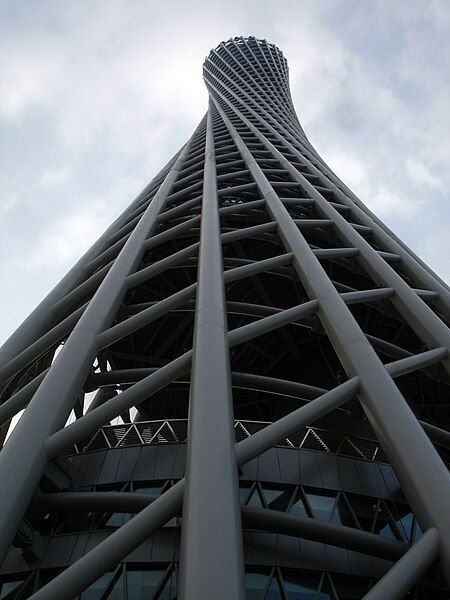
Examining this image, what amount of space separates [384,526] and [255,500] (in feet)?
8.79

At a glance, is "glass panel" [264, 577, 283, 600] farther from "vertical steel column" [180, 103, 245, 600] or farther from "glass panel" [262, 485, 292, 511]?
"vertical steel column" [180, 103, 245, 600]

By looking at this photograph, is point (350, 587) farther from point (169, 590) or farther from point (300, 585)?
point (169, 590)

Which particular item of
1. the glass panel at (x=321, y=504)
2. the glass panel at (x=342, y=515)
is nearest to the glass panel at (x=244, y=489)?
the glass panel at (x=321, y=504)

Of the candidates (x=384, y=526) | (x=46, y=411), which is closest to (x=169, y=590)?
(x=46, y=411)

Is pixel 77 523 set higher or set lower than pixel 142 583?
higher

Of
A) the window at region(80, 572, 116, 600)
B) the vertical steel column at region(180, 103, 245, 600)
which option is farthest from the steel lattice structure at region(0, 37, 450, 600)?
the window at region(80, 572, 116, 600)

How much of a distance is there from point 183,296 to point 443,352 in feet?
18.3

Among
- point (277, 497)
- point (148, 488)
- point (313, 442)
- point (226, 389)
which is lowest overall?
point (226, 389)

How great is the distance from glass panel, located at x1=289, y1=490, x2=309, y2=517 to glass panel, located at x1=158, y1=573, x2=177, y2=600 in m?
2.73

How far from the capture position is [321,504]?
1079 centimetres

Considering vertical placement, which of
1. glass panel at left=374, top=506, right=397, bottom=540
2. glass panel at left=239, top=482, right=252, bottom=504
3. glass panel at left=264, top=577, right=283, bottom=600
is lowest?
glass panel at left=264, top=577, right=283, bottom=600

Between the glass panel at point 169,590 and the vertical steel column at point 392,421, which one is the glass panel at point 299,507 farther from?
the vertical steel column at point 392,421

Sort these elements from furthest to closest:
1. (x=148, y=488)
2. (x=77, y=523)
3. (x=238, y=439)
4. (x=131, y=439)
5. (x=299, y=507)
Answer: (x=131, y=439) → (x=238, y=439) → (x=148, y=488) → (x=299, y=507) → (x=77, y=523)

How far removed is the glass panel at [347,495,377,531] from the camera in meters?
10.6
